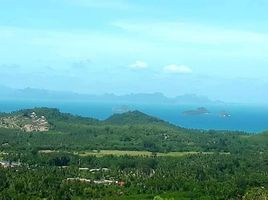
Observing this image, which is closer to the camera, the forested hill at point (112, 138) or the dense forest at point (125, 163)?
the dense forest at point (125, 163)

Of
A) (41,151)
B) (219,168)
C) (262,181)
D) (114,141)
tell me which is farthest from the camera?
(114,141)

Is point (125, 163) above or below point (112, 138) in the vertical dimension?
below

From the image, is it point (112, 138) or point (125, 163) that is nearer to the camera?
point (125, 163)

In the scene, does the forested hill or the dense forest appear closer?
the dense forest

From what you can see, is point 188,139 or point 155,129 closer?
point 188,139

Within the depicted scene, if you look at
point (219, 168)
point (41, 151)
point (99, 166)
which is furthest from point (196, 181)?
point (41, 151)

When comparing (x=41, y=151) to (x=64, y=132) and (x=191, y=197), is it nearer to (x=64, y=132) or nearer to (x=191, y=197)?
(x=64, y=132)

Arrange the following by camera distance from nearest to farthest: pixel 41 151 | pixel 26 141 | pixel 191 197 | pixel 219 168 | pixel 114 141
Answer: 1. pixel 191 197
2. pixel 219 168
3. pixel 41 151
4. pixel 26 141
5. pixel 114 141
